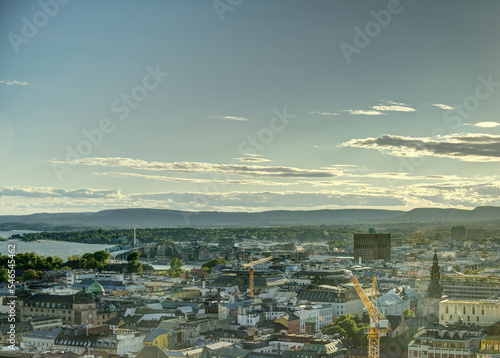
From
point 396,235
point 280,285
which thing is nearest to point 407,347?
point 280,285

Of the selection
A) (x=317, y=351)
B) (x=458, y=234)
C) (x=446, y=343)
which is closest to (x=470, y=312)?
(x=446, y=343)

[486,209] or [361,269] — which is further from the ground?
[486,209]

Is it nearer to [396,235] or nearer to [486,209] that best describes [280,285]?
[396,235]

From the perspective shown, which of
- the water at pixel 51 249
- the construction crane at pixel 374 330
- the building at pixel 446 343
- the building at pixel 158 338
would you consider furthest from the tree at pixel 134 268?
the building at pixel 446 343

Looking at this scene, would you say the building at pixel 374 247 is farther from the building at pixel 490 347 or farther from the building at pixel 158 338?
the building at pixel 490 347

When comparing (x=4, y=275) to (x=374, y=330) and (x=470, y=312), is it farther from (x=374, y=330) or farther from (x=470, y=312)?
(x=374, y=330)

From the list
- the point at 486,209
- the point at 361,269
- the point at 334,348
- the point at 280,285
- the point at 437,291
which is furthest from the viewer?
the point at 486,209
